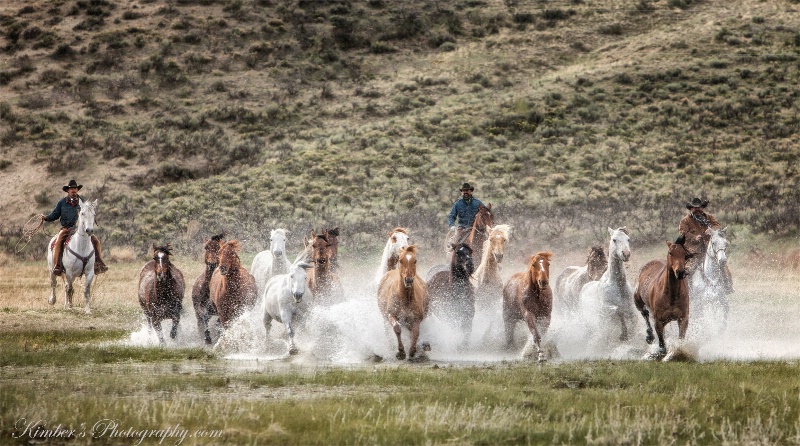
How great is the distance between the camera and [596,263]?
18672mm

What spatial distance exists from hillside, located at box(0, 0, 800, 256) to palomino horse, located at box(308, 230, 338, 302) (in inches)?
779

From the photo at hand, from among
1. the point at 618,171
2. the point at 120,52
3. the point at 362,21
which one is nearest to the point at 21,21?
the point at 120,52

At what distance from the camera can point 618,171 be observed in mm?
47844

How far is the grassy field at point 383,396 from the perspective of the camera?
8.93 m

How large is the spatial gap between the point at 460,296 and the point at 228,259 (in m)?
3.87

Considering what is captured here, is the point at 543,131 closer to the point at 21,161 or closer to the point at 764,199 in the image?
the point at 764,199

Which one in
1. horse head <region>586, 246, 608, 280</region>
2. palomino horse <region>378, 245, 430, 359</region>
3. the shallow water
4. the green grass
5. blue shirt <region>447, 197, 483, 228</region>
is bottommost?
the green grass

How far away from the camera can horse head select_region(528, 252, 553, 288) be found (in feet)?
50.7

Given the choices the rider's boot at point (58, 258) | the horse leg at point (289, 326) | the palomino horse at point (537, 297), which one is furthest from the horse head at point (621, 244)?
the rider's boot at point (58, 258)

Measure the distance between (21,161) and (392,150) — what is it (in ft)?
62.8

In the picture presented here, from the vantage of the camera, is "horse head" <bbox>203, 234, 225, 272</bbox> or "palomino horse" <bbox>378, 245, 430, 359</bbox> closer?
"palomino horse" <bbox>378, 245, 430, 359</bbox>

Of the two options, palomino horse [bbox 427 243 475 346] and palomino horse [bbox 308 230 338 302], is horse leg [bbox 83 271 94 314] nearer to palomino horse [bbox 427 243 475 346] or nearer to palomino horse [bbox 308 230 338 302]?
palomino horse [bbox 308 230 338 302]

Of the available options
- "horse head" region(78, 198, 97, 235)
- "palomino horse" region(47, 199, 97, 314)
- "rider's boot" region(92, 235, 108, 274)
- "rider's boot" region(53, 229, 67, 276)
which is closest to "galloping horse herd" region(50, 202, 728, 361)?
"horse head" region(78, 198, 97, 235)

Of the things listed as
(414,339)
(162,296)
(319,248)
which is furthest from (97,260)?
(414,339)
